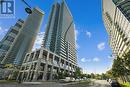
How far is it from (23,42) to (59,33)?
130ft

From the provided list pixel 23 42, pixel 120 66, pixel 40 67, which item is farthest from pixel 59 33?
pixel 120 66

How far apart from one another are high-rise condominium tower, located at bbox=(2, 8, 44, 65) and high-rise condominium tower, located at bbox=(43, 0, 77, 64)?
16.3 meters

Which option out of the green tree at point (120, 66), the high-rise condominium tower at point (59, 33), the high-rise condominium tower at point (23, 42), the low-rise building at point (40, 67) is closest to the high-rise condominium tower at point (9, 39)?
the high-rise condominium tower at point (23, 42)

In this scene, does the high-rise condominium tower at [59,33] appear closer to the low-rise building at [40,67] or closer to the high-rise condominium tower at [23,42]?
the high-rise condominium tower at [23,42]

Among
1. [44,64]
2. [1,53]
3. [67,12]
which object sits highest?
[67,12]

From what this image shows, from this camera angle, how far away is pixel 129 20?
168ft

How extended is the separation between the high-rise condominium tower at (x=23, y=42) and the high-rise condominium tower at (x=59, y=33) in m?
16.3

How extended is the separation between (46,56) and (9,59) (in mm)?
56243

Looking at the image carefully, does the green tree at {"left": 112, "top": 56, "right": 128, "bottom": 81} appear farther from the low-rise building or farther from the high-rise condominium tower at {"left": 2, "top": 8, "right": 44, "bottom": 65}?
the high-rise condominium tower at {"left": 2, "top": 8, "right": 44, "bottom": 65}

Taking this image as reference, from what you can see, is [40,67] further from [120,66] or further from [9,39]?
[9,39]

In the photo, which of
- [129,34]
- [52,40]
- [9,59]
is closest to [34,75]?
[129,34]

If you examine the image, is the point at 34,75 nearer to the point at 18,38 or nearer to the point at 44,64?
the point at 44,64

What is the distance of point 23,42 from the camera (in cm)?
15875

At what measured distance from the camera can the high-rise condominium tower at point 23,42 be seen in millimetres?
140125
